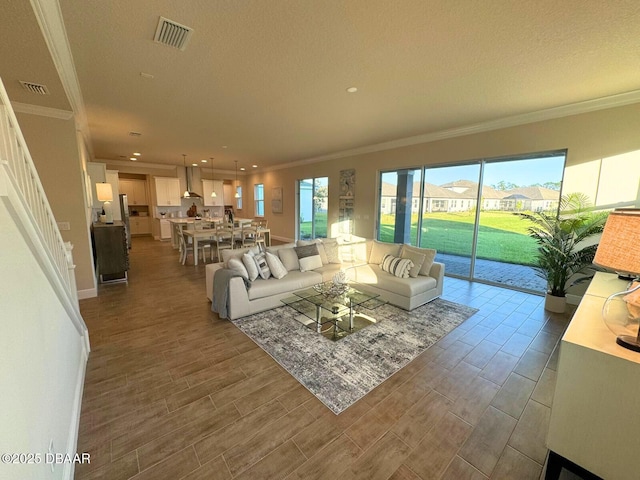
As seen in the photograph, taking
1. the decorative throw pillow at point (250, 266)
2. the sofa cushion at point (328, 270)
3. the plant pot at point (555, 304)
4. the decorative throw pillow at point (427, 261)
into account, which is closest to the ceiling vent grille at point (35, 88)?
the decorative throw pillow at point (250, 266)

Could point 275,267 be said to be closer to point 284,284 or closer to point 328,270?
point 284,284

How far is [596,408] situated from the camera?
50.1 inches

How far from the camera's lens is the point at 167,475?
4.92ft

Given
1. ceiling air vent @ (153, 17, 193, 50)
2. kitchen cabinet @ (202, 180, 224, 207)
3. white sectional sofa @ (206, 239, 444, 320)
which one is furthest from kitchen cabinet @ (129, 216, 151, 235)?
ceiling air vent @ (153, 17, 193, 50)

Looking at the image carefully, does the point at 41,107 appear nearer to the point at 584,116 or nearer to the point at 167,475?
the point at 167,475

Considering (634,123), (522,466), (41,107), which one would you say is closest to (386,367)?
(522,466)

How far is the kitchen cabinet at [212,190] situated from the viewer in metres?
10.6

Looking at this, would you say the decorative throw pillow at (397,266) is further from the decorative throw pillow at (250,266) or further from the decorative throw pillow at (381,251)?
the decorative throw pillow at (250,266)

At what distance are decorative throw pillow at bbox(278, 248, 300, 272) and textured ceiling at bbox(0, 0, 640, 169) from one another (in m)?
2.22

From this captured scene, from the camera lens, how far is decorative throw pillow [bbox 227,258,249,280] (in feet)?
11.5

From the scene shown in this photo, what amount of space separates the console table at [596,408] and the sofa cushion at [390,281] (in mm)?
2244

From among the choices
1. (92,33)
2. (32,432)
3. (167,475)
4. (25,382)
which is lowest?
(167,475)

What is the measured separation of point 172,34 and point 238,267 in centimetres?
248

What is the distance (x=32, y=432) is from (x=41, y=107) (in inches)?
169
